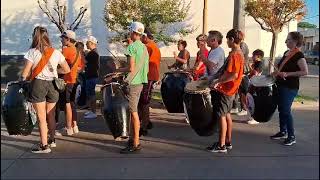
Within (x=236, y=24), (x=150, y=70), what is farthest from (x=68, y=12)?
(x=150, y=70)

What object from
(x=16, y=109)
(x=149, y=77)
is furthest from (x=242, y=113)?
(x=16, y=109)

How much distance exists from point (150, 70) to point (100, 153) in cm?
173

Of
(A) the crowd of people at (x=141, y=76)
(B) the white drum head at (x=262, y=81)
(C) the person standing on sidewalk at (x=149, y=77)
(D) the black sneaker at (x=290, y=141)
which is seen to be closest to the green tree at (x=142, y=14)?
(C) the person standing on sidewalk at (x=149, y=77)

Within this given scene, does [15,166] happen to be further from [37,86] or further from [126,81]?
[126,81]

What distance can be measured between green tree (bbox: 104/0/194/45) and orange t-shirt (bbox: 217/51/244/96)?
8793 mm

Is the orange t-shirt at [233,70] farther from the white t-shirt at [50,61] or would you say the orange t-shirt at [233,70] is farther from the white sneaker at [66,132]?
the white sneaker at [66,132]

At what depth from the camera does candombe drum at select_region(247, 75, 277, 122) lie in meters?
7.09

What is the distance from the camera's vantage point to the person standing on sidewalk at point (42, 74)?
19.9 feet

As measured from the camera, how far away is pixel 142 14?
1488cm

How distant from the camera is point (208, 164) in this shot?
575cm

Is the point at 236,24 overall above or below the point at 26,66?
above

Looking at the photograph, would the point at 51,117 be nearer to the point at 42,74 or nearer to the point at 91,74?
the point at 42,74

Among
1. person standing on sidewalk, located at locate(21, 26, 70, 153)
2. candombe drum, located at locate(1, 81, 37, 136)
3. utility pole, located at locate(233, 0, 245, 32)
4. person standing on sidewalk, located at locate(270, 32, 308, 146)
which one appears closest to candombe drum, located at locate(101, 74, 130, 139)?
person standing on sidewalk, located at locate(21, 26, 70, 153)

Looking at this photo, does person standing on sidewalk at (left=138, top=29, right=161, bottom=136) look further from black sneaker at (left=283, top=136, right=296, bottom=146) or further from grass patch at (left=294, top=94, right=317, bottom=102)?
grass patch at (left=294, top=94, right=317, bottom=102)
